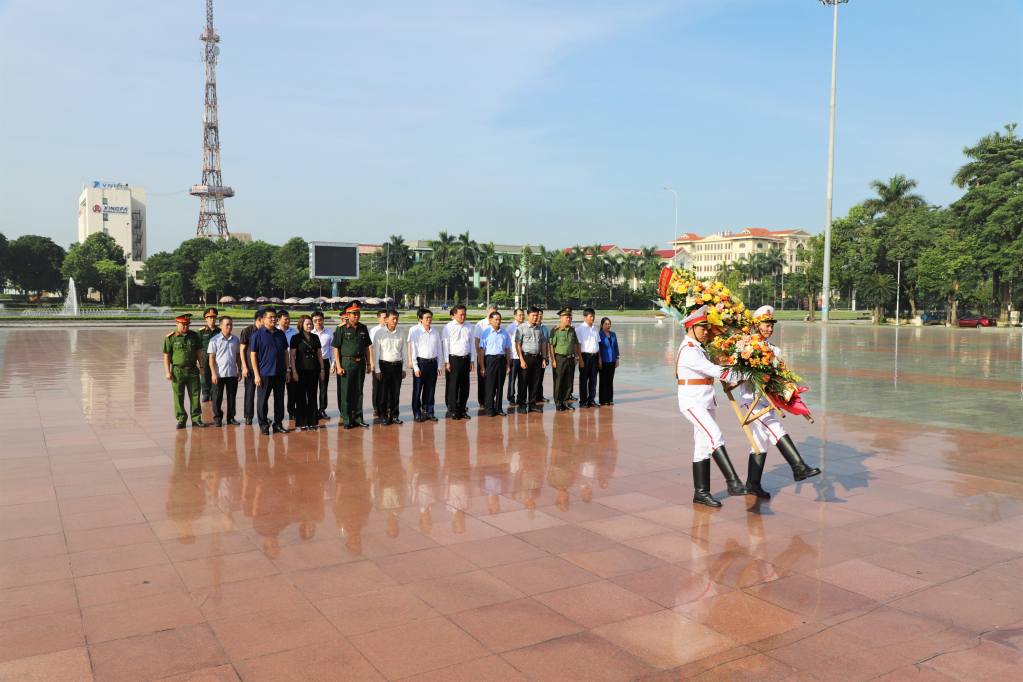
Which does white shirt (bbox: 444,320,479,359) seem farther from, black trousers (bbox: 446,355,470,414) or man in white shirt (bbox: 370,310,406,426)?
man in white shirt (bbox: 370,310,406,426)

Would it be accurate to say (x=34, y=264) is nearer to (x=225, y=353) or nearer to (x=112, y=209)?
(x=112, y=209)

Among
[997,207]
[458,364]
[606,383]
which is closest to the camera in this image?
[458,364]

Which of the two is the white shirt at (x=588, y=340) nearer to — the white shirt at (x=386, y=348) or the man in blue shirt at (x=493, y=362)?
the man in blue shirt at (x=493, y=362)

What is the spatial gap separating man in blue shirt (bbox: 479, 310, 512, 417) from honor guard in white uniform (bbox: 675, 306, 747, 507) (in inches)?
191

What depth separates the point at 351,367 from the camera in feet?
30.9

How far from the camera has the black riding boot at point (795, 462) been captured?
233 inches

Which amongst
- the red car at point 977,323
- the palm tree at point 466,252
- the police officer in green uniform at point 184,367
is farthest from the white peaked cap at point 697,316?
the palm tree at point 466,252

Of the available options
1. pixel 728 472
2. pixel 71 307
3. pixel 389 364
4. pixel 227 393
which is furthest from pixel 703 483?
pixel 71 307

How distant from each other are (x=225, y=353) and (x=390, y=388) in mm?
2238

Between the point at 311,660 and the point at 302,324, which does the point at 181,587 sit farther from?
the point at 302,324

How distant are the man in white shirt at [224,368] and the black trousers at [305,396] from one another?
40.1 inches

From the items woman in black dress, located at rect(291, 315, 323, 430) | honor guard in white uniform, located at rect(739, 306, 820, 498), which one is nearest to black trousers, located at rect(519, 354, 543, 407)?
woman in black dress, located at rect(291, 315, 323, 430)

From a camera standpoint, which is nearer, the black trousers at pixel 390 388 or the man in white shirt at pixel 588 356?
the black trousers at pixel 390 388

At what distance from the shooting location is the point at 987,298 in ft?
178
